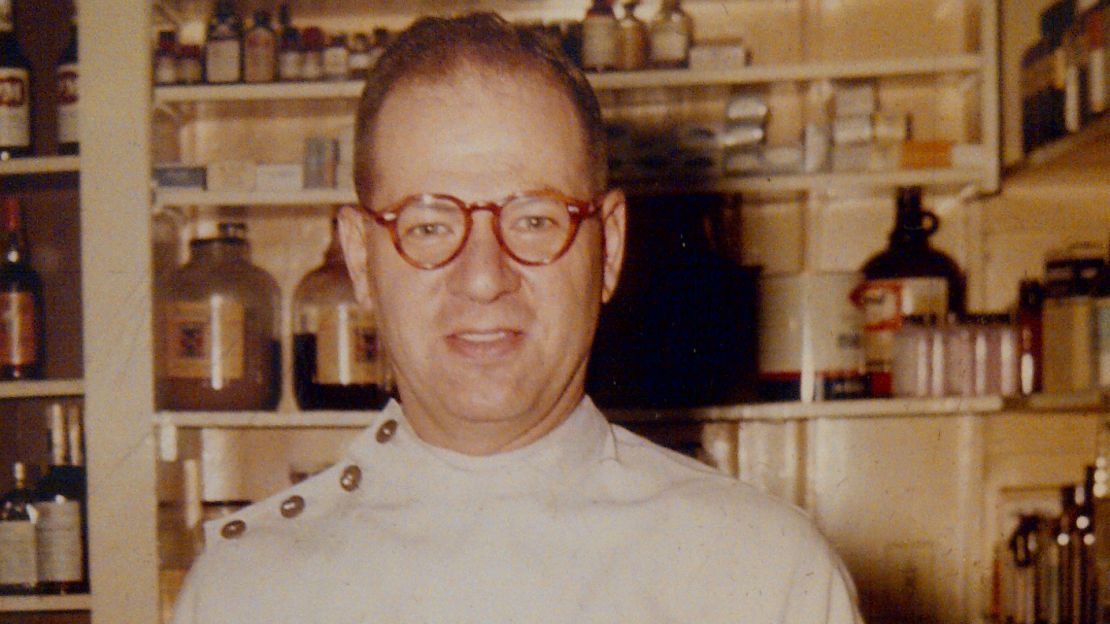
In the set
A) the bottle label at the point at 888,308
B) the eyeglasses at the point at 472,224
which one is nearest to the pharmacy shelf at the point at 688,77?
the bottle label at the point at 888,308

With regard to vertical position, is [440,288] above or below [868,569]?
above

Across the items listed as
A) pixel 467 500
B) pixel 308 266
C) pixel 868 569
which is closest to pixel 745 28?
pixel 308 266

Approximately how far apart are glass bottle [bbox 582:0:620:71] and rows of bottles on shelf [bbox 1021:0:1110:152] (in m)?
0.69

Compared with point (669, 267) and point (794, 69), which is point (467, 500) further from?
point (794, 69)

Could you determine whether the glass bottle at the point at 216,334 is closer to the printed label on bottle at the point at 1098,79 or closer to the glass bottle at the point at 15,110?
the glass bottle at the point at 15,110

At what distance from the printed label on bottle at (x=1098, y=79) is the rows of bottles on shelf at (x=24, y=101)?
1.62 m

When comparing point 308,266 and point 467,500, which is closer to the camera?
point 467,500

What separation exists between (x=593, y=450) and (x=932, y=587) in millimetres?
1096

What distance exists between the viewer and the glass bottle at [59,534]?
4.81ft

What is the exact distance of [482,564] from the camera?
2.53 ft

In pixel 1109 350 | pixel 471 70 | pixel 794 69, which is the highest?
pixel 794 69

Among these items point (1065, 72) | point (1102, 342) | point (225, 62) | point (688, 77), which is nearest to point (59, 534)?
point (225, 62)

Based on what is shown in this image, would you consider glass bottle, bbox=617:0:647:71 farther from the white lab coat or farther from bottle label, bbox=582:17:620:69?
the white lab coat

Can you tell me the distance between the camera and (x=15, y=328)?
59.2 inches
